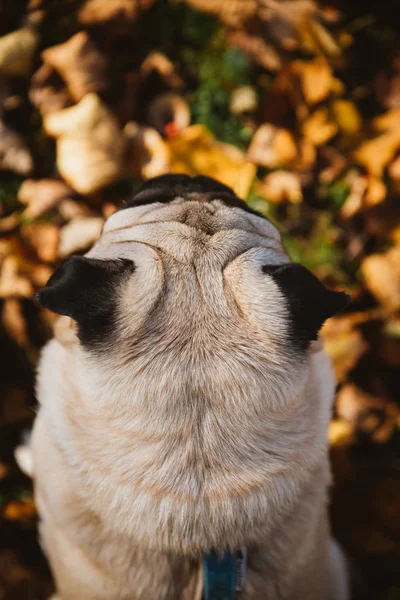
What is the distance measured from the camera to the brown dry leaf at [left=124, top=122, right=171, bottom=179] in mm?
2787

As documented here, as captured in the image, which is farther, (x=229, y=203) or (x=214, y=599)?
(x=229, y=203)

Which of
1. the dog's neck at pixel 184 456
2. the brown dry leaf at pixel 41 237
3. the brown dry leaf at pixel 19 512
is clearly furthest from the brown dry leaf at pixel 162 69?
the brown dry leaf at pixel 19 512

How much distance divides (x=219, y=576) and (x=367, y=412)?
1.48m

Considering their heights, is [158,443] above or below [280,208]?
above

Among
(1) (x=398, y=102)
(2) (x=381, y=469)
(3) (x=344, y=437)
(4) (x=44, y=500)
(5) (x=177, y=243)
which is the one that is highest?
(5) (x=177, y=243)

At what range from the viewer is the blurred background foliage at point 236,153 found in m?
2.66

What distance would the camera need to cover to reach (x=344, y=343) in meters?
2.68

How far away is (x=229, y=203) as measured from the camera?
1.87 meters

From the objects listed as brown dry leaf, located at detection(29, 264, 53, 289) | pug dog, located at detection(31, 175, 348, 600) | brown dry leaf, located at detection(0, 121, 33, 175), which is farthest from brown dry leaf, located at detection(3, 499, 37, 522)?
brown dry leaf, located at detection(0, 121, 33, 175)

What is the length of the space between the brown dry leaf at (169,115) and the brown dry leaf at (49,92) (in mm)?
436

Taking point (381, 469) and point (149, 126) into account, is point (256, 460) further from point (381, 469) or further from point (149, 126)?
point (149, 126)

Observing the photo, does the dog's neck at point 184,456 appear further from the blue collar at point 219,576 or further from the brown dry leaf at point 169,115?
the brown dry leaf at point 169,115

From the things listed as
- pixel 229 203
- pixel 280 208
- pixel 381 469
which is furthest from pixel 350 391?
pixel 229 203

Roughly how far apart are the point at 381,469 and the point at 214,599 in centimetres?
151
